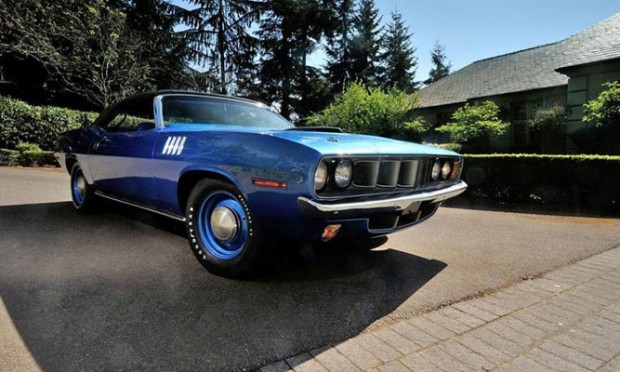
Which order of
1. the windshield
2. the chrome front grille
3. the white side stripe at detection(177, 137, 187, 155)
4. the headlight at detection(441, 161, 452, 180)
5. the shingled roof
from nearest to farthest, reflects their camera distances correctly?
the chrome front grille, the white side stripe at detection(177, 137, 187, 155), the headlight at detection(441, 161, 452, 180), the windshield, the shingled roof

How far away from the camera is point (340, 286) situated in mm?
2588

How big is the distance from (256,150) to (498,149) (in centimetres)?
1299

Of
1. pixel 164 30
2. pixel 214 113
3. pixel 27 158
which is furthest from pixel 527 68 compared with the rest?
pixel 164 30

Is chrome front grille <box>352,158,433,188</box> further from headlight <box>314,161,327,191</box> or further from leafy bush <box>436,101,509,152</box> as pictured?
leafy bush <box>436,101,509,152</box>

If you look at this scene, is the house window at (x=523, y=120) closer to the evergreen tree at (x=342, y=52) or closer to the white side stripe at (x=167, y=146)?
the white side stripe at (x=167, y=146)

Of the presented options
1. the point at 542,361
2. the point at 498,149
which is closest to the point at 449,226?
the point at 542,361

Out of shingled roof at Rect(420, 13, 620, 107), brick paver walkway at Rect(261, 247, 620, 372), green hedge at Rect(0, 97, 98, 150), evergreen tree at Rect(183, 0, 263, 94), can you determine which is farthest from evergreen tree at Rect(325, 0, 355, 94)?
brick paver walkway at Rect(261, 247, 620, 372)

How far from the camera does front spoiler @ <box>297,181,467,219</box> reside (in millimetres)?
2064

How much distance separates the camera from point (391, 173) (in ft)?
8.23

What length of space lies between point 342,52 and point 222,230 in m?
30.8

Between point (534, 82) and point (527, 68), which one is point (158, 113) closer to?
point (534, 82)

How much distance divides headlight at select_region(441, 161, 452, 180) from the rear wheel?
3.95 m

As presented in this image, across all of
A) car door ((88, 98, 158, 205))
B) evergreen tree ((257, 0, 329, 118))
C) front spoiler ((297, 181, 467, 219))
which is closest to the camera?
front spoiler ((297, 181, 467, 219))

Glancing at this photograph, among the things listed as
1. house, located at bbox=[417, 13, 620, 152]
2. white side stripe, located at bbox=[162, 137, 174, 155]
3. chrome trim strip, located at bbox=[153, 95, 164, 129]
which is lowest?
white side stripe, located at bbox=[162, 137, 174, 155]
